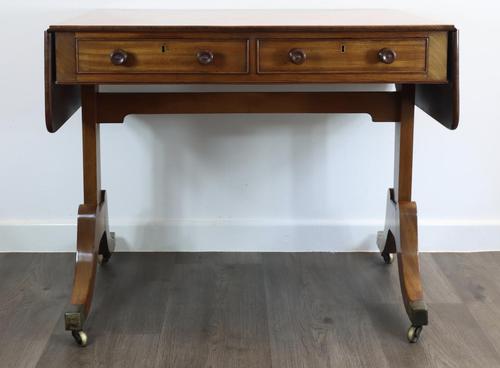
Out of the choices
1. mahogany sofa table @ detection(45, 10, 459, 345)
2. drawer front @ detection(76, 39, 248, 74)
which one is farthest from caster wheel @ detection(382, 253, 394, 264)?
drawer front @ detection(76, 39, 248, 74)

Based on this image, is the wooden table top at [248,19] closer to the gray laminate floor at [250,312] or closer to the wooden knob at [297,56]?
the wooden knob at [297,56]

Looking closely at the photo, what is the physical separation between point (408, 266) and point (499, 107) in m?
0.81

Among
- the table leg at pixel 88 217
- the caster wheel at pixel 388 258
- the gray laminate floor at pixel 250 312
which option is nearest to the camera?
the gray laminate floor at pixel 250 312

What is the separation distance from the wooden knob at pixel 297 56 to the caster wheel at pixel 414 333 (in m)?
0.82

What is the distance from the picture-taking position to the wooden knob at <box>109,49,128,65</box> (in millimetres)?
2277

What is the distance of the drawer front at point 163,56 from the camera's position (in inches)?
90.0

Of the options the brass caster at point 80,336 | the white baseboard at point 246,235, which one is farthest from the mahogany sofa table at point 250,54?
the white baseboard at point 246,235

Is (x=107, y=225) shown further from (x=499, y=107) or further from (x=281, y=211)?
(x=499, y=107)

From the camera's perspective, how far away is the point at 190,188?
3184 mm

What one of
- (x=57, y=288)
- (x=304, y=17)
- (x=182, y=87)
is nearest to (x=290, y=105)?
(x=304, y=17)

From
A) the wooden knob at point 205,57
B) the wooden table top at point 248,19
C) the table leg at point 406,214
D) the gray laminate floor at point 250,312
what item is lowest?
the gray laminate floor at point 250,312

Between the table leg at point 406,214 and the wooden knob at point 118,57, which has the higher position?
the wooden knob at point 118,57

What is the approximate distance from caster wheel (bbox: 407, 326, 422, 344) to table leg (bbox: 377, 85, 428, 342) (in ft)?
0.12

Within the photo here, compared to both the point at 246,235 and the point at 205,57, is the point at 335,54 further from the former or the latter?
the point at 246,235
